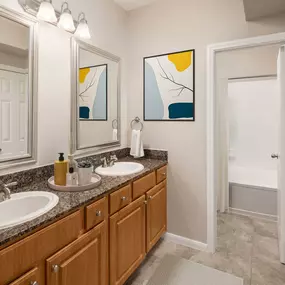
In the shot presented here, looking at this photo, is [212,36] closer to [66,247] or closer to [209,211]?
[209,211]

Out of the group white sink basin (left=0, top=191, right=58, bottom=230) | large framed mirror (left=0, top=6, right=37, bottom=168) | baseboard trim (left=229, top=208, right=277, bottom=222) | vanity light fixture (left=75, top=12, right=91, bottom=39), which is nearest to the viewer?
white sink basin (left=0, top=191, right=58, bottom=230)

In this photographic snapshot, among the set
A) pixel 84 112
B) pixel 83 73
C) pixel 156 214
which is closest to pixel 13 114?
pixel 84 112

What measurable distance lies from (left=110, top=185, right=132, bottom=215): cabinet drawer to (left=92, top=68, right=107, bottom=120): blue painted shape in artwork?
Result: 84 cm

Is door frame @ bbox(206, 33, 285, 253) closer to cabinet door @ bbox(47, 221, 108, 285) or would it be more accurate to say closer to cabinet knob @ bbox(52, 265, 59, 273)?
cabinet door @ bbox(47, 221, 108, 285)

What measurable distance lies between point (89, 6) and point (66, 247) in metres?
1.94

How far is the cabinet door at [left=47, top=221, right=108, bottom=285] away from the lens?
1.06 meters

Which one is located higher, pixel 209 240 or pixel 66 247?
pixel 66 247

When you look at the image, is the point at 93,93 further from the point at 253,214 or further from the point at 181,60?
the point at 253,214

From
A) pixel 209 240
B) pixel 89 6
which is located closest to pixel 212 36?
pixel 89 6

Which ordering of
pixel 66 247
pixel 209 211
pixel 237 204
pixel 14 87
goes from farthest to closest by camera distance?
1. pixel 237 204
2. pixel 209 211
3. pixel 14 87
4. pixel 66 247

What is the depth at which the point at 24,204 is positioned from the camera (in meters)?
1.26

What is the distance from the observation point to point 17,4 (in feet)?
4.72

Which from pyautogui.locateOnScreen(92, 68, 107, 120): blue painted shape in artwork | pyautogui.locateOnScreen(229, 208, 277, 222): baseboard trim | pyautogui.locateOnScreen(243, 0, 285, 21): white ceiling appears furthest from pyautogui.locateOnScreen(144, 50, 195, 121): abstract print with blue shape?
pyautogui.locateOnScreen(229, 208, 277, 222): baseboard trim

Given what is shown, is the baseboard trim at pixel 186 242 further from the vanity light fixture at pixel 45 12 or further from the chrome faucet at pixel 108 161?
the vanity light fixture at pixel 45 12
